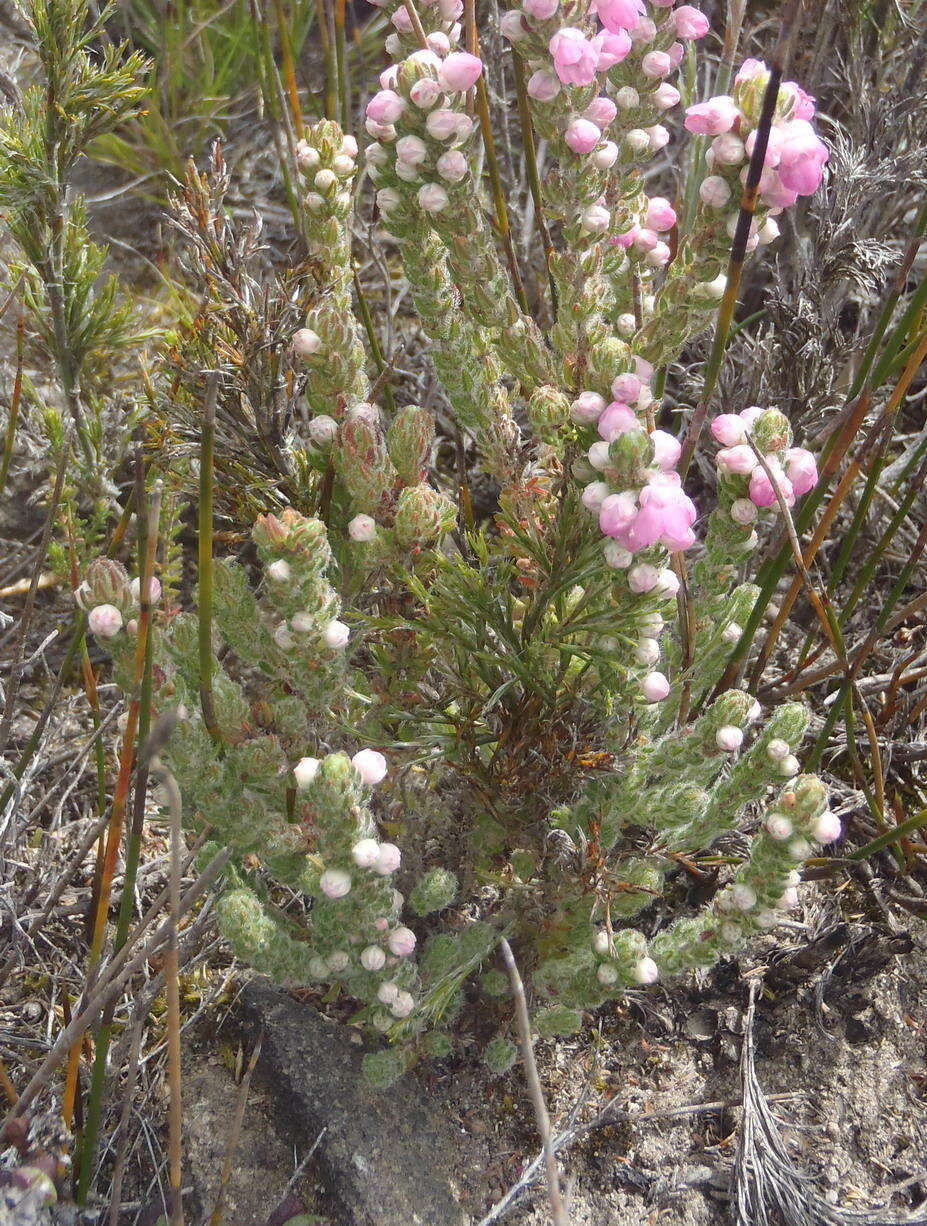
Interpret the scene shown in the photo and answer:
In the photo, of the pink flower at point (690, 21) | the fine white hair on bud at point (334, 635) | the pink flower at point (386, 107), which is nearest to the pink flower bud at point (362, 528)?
the fine white hair on bud at point (334, 635)

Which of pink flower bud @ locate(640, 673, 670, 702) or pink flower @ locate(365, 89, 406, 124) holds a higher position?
pink flower @ locate(365, 89, 406, 124)

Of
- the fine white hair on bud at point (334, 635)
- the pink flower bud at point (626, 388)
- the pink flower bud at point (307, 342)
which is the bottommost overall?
the fine white hair on bud at point (334, 635)

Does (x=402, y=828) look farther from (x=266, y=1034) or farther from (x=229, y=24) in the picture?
(x=229, y=24)

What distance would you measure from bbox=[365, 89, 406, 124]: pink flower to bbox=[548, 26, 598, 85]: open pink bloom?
218mm

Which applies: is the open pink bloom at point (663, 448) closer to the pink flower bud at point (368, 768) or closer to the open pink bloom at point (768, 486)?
the open pink bloom at point (768, 486)

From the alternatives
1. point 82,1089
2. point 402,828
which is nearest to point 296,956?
point 402,828

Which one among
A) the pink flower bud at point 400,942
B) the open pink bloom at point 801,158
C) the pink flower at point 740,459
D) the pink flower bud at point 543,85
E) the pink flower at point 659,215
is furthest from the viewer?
the pink flower at point 659,215

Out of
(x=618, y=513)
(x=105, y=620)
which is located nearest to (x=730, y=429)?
(x=618, y=513)

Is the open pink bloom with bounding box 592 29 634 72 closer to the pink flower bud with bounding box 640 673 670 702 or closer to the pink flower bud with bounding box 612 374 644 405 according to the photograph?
the pink flower bud with bounding box 612 374 644 405

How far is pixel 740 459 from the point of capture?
4.85 ft

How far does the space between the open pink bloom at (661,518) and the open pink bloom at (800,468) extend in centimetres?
27

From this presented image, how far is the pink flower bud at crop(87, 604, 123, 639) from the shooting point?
4.39 feet

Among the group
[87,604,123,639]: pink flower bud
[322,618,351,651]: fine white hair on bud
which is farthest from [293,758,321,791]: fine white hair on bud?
[87,604,123,639]: pink flower bud

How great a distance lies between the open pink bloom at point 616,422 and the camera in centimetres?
130
